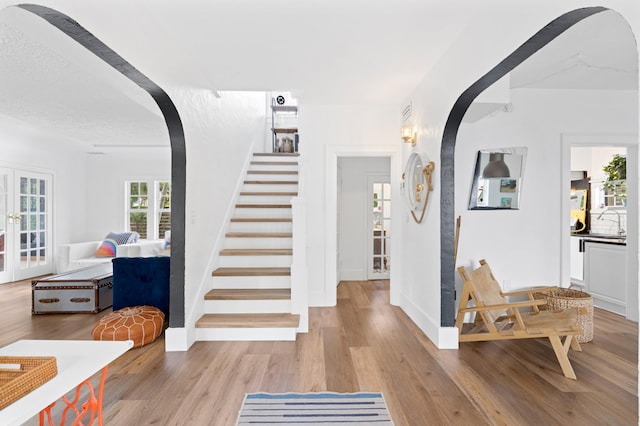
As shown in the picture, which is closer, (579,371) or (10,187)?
(579,371)

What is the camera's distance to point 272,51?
2982 millimetres

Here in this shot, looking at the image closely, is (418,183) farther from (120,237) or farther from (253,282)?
(120,237)

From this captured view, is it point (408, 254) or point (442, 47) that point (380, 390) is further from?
point (442, 47)

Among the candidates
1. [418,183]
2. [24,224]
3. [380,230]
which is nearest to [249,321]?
[418,183]

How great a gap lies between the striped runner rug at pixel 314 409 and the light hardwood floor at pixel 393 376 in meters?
0.08

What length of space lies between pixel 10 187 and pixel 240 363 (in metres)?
6.01

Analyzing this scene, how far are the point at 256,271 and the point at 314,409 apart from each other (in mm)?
2029

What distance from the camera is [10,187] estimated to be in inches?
250

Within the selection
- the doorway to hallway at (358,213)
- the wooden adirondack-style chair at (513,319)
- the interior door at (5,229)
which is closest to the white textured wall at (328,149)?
the wooden adirondack-style chair at (513,319)

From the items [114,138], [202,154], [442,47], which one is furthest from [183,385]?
[114,138]

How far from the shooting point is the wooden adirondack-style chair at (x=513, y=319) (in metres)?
2.69

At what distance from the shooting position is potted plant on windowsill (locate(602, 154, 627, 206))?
521 centimetres

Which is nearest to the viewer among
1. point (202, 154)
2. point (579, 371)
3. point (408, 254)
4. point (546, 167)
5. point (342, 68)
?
point (579, 371)

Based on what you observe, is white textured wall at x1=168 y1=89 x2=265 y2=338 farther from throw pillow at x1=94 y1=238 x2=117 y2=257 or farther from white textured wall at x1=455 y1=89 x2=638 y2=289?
throw pillow at x1=94 y1=238 x2=117 y2=257
